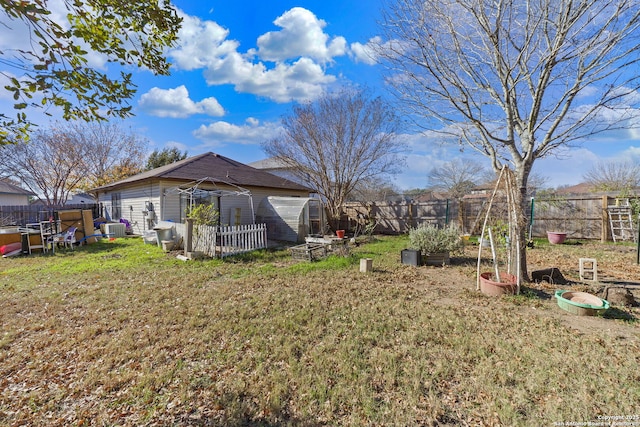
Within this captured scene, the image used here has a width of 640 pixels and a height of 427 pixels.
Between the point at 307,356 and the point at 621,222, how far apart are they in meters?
12.5

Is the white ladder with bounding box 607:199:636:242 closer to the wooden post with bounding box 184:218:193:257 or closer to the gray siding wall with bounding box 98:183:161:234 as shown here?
the wooden post with bounding box 184:218:193:257

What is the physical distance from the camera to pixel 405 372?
2.74 meters

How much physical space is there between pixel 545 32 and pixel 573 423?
603 cm

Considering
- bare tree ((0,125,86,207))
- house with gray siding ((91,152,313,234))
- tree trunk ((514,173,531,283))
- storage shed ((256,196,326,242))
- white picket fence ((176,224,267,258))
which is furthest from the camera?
bare tree ((0,125,86,207))

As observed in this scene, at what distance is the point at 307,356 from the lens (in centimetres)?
304

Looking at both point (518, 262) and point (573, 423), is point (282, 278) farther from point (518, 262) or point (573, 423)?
point (573, 423)

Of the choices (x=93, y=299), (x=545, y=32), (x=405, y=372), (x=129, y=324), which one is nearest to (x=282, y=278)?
(x=129, y=324)

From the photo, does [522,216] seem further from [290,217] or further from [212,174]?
[212,174]

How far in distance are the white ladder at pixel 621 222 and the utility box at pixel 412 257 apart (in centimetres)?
808

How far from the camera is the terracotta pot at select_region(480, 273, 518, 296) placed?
482cm

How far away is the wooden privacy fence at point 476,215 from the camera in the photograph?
10266mm

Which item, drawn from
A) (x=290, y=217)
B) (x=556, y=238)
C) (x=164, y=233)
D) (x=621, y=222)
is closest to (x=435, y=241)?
(x=556, y=238)

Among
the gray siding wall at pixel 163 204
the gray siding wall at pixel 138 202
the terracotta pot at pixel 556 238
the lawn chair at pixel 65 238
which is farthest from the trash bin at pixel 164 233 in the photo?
the terracotta pot at pixel 556 238

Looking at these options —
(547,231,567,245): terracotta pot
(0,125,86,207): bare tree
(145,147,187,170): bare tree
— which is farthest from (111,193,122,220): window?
(547,231,567,245): terracotta pot
